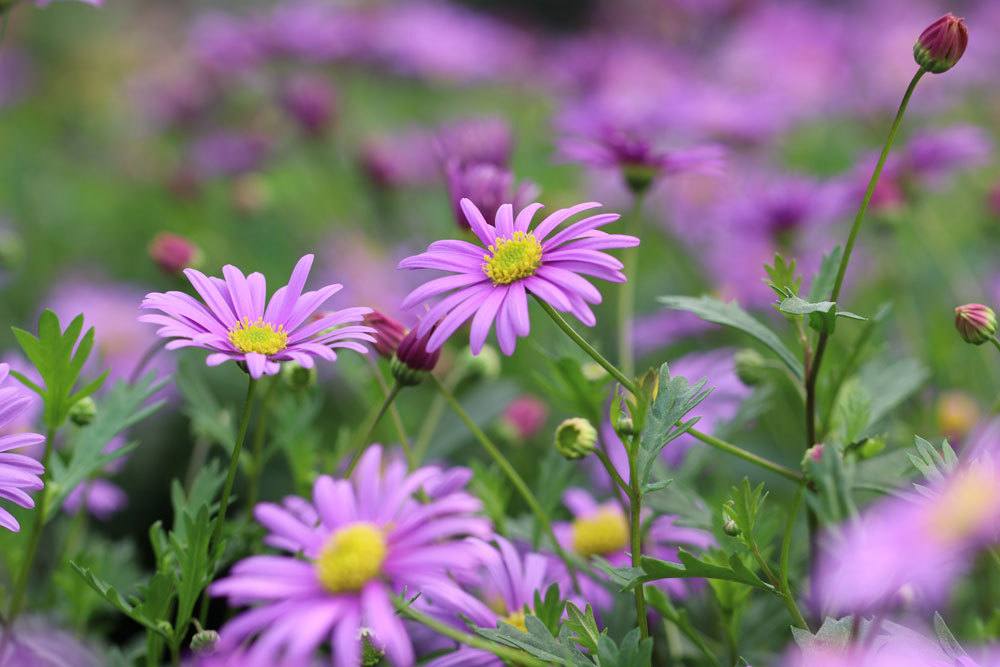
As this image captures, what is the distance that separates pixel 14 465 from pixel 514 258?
411mm

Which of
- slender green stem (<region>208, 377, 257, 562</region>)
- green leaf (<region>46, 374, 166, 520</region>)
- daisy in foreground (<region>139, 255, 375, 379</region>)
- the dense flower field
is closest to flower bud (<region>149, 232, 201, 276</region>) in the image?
the dense flower field

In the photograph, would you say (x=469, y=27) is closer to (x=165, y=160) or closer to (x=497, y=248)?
(x=165, y=160)

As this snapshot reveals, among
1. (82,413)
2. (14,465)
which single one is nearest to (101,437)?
(82,413)

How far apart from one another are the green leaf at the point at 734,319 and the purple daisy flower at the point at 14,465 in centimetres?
51

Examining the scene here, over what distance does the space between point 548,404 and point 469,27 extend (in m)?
2.39

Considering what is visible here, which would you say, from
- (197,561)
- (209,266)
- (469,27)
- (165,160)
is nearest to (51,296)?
(209,266)

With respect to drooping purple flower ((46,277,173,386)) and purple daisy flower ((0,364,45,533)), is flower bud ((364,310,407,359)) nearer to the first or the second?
purple daisy flower ((0,364,45,533))

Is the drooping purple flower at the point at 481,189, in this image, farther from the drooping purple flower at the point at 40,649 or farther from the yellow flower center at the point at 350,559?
the drooping purple flower at the point at 40,649

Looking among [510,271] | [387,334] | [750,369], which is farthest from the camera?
[750,369]

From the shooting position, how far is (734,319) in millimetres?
826

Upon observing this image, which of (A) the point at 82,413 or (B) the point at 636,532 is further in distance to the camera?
(A) the point at 82,413

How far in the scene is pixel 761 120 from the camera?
188 cm

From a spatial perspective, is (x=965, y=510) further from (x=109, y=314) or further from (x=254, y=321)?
(x=109, y=314)

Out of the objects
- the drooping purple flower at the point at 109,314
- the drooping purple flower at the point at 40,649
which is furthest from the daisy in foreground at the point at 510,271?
the drooping purple flower at the point at 109,314
